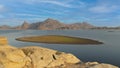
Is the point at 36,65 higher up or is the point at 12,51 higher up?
the point at 12,51

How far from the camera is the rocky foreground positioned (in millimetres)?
24483

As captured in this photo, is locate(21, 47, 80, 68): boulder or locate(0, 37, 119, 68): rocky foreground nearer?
locate(0, 37, 119, 68): rocky foreground

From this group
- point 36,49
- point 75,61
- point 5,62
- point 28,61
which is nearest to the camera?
point 5,62

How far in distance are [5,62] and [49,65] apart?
605 centimetres

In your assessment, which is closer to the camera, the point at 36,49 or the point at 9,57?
the point at 9,57

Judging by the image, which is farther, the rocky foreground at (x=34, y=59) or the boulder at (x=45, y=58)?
the boulder at (x=45, y=58)

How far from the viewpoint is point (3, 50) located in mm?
25359

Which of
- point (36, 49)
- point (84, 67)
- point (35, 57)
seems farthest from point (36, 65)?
point (84, 67)

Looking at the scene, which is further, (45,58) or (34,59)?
(45,58)

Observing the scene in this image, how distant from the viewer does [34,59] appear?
2688 cm

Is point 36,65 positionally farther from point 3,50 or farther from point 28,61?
point 3,50

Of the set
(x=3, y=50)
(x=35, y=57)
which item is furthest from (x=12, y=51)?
(x=35, y=57)

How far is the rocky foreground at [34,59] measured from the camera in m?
24.5

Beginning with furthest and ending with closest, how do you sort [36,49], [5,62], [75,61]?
[75,61] < [36,49] < [5,62]
